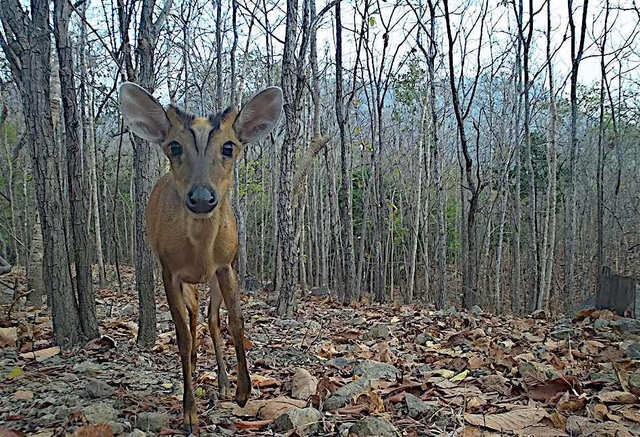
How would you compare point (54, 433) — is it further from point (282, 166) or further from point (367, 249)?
point (367, 249)

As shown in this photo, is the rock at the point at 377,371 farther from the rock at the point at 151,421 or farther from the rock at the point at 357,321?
the rock at the point at 357,321

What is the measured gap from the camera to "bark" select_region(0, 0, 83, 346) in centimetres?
393

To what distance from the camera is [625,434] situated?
7.89ft

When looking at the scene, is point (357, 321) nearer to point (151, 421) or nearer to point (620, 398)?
point (620, 398)

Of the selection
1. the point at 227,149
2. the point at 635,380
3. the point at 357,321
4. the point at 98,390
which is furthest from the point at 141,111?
the point at 357,321


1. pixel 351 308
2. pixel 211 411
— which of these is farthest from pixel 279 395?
pixel 351 308

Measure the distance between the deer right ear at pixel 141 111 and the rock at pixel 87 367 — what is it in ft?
5.36

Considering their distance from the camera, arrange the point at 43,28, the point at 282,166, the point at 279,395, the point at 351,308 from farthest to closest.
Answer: the point at 351,308, the point at 282,166, the point at 43,28, the point at 279,395

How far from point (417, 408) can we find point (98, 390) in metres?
1.82

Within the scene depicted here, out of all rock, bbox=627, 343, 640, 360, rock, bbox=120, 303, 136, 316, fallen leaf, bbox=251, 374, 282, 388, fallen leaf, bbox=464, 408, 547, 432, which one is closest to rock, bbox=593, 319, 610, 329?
rock, bbox=627, 343, 640, 360

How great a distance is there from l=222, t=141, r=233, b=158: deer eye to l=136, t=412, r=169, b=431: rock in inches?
56.6

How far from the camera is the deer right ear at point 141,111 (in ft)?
10.7

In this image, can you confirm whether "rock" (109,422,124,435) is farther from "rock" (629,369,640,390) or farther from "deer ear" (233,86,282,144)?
"rock" (629,369,640,390)

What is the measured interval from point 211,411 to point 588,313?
490 centimetres
